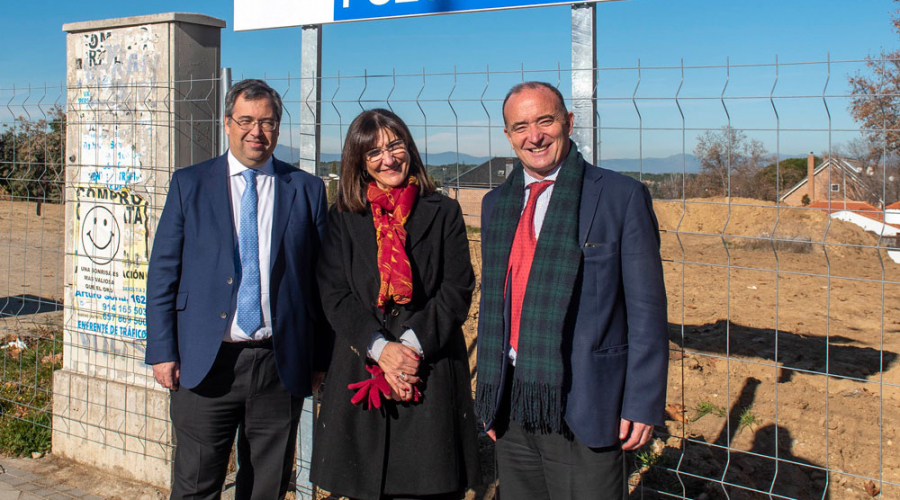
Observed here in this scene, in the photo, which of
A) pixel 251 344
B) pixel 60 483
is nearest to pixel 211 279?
pixel 251 344

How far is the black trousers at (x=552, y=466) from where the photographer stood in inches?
90.4

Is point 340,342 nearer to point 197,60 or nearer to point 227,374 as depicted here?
point 227,374

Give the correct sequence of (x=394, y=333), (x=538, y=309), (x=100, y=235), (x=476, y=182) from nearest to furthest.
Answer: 1. (x=538, y=309)
2. (x=394, y=333)
3. (x=476, y=182)
4. (x=100, y=235)

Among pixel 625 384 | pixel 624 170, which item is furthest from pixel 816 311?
pixel 625 384

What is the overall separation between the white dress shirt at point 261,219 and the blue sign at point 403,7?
43.5 inches

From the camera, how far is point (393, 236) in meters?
2.52

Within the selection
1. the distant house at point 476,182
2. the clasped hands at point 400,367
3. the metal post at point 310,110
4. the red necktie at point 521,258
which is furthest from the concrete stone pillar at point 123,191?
the red necktie at point 521,258

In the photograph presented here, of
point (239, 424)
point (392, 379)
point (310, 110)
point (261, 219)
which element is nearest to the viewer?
point (392, 379)

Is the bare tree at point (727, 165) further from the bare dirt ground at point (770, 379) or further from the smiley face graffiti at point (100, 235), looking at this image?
the smiley face graffiti at point (100, 235)

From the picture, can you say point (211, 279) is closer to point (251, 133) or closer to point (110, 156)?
point (251, 133)

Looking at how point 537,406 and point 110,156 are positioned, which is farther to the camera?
point 110,156

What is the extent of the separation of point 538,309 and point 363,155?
2.88 feet

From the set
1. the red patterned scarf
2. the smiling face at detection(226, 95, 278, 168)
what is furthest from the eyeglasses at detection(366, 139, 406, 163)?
the smiling face at detection(226, 95, 278, 168)

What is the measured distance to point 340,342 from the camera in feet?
8.72
